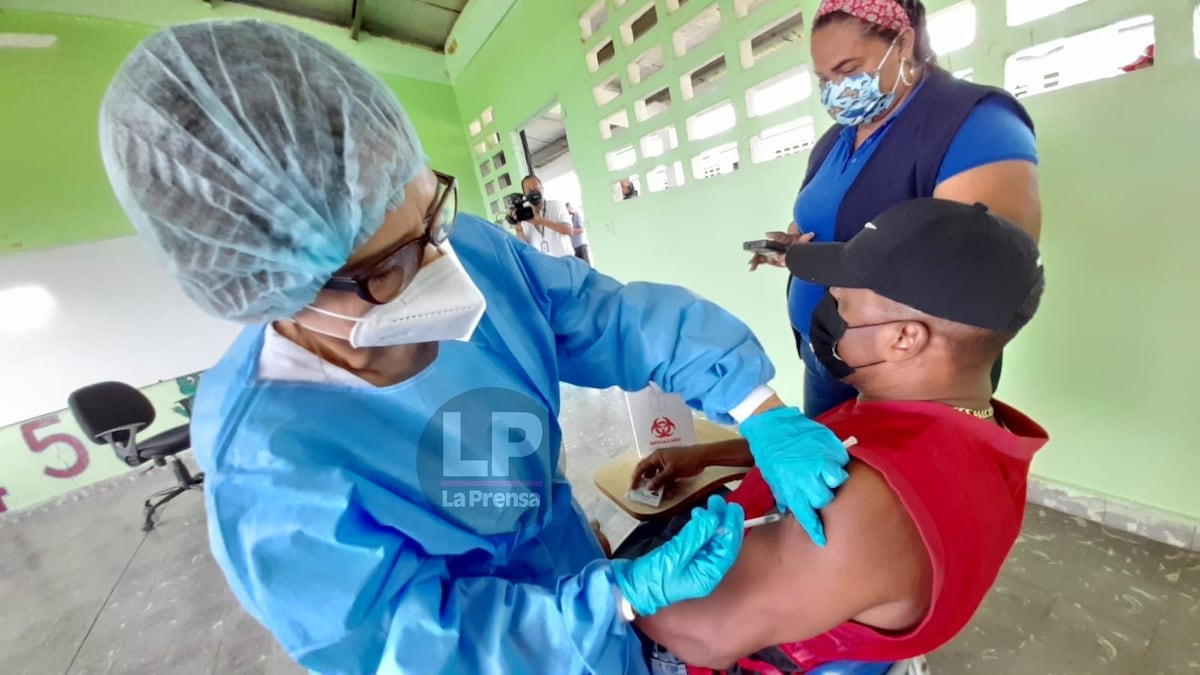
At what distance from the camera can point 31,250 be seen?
319 cm

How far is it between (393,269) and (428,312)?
7 centimetres

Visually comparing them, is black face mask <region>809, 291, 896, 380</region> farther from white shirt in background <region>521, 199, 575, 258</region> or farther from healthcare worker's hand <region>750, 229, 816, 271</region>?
white shirt in background <region>521, 199, 575, 258</region>

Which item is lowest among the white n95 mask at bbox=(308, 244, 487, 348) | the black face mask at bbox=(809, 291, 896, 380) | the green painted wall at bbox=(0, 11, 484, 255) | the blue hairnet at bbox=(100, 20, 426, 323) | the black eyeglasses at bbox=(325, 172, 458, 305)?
the black face mask at bbox=(809, 291, 896, 380)

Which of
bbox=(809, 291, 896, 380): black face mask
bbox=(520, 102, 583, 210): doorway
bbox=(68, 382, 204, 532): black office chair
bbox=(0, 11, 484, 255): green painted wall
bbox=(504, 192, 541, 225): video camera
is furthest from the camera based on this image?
bbox=(520, 102, 583, 210): doorway

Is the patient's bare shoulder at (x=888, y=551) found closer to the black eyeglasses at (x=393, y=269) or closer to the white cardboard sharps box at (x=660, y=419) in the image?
the black eyeglasses at (x=393, y=269)

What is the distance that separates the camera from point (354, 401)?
1.92ft

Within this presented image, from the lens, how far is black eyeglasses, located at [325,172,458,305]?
0.56 metres

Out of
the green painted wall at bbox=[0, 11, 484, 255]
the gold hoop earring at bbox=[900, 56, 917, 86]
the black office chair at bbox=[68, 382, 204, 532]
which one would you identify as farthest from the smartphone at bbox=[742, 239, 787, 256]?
the green painted wall at bbox=[0, 11, 484, 255]

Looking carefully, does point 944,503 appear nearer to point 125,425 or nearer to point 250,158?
point 250,158

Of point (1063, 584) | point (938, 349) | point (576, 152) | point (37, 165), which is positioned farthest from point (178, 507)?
point (1063, 584)

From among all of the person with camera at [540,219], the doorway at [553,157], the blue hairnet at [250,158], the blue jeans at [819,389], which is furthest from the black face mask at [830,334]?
the doorway at [553,157]

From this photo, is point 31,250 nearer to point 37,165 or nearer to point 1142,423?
point 37,165

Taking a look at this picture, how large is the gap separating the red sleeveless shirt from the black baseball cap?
15 centimetres

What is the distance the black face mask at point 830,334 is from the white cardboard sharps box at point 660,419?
463mm
